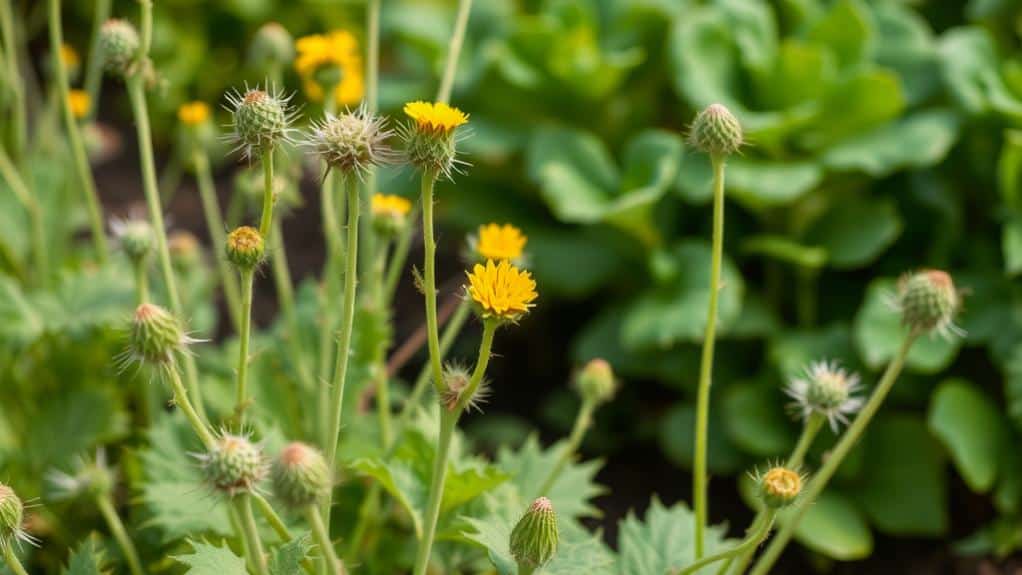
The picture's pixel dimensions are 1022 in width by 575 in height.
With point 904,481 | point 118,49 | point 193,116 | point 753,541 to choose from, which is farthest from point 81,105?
point 904,481

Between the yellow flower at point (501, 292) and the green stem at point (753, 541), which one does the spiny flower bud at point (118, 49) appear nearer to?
the yellow flower at point (501, 292)

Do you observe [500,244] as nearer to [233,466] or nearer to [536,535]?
[536,535]

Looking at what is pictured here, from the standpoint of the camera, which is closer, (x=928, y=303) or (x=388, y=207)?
(x=928, y=303)

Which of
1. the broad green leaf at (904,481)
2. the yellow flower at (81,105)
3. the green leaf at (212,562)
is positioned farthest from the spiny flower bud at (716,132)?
the yellow flower at (81,105)

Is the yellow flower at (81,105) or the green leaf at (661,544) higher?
the yellow flower at (81,105)

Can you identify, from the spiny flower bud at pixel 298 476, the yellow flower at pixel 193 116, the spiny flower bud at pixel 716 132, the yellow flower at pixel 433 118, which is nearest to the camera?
the spiny flower bud at pixel 298 476

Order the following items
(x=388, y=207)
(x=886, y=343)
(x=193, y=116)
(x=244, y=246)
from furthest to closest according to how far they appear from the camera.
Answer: (x=886, y=343) < (x=193, y=116) < (x=388, y=207) < (x=244, y=246)

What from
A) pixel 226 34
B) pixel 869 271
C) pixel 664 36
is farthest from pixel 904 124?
pixel 226 34

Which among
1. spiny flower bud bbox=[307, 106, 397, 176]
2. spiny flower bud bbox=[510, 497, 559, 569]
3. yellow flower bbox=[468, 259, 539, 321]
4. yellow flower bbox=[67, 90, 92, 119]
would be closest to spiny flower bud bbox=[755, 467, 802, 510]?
spiny flower bud bbox=[510, 497, 559, 569]
